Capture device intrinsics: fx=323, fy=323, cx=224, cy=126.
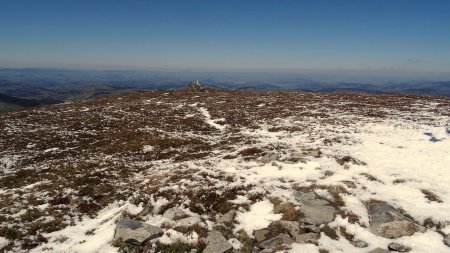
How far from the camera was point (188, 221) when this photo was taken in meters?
13.7

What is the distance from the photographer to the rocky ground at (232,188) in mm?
12648

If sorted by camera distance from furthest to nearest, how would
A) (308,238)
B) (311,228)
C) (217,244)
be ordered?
(311,228) → (308,238) → (217,244)

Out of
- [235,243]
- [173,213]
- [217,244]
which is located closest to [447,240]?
[235,243]

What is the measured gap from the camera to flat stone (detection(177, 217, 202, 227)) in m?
13.5

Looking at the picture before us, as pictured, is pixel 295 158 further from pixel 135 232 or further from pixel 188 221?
pixel 135 232

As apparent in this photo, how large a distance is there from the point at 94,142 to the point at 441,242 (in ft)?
91.3

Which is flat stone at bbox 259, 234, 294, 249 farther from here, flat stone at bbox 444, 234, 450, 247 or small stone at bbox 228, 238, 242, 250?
flat stone at bbox 444, 234, 450, 247

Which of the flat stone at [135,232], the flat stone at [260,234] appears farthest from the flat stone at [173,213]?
the flat stone at [260,234]

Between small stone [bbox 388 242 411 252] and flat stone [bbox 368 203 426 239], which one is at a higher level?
flat stone [bbox 368 203 426 239]

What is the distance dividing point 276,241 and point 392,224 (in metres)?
4.78

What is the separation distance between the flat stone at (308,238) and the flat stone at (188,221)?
4.16 meters

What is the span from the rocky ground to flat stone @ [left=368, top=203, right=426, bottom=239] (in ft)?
0.15

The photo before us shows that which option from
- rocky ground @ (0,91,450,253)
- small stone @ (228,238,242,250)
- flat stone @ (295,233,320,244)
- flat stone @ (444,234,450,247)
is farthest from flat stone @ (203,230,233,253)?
flat stone @ (444,234,450,247)

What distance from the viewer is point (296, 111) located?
43469mm
